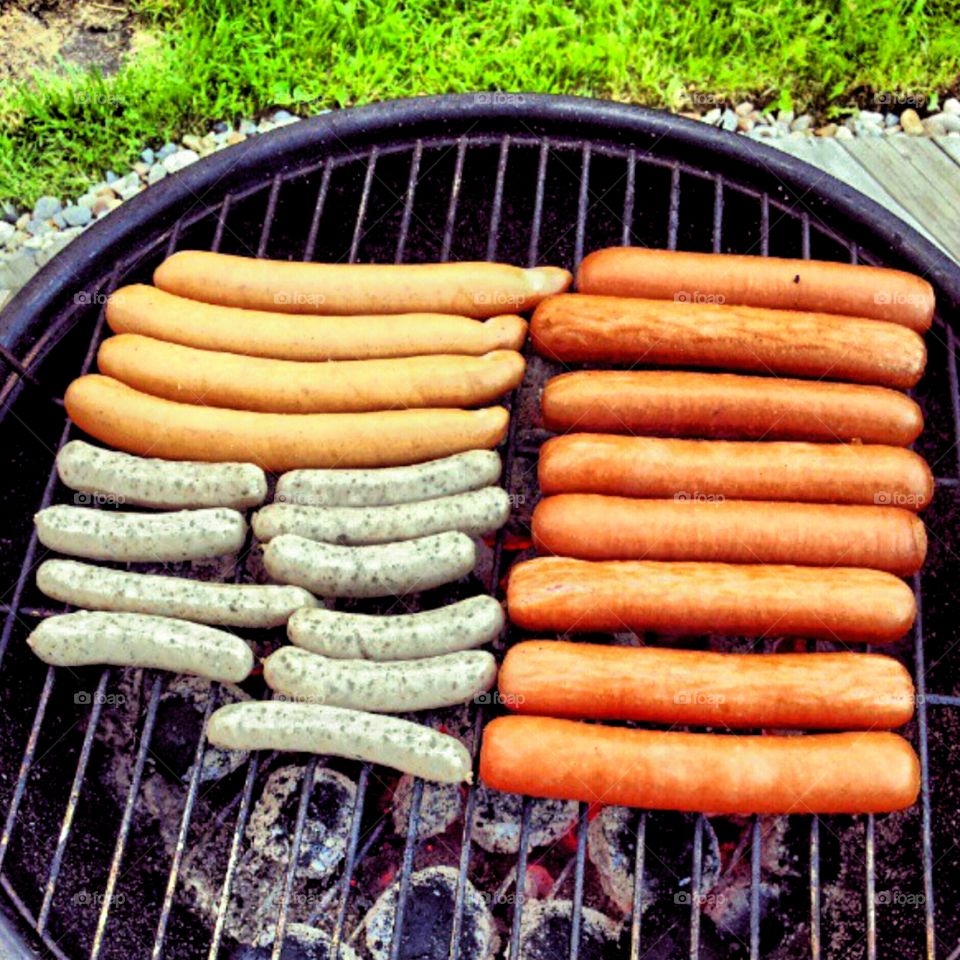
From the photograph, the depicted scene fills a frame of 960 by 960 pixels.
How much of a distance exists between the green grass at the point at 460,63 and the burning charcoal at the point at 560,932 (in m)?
3.47

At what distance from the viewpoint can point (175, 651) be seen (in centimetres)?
313

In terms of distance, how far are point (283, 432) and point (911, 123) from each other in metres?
3.36

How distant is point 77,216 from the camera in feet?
15.9

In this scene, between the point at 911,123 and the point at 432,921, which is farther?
the point at 911,123

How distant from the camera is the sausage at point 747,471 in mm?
3334

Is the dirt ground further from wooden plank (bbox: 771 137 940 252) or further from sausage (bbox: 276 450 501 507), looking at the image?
wooden plank (bbox: 771 137 940 252)

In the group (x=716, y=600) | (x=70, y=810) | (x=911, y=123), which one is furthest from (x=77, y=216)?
(x=911, y=123)

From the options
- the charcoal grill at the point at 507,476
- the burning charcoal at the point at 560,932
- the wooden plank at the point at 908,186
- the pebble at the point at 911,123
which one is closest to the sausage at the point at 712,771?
the charcoal grill at the point at 507,476

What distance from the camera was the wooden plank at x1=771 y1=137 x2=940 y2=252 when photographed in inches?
184

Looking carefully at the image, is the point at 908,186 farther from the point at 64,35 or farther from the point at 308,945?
the point at 64,35

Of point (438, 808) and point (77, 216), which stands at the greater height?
point (77, 216)

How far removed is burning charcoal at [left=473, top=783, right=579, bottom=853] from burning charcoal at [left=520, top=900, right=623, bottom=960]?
195mm

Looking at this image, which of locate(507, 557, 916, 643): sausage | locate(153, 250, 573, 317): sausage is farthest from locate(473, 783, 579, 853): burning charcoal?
locate(153, 250, 573, 317): sausage

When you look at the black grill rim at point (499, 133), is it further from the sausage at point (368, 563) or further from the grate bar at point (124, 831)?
the grate bar at point (124, 831)
